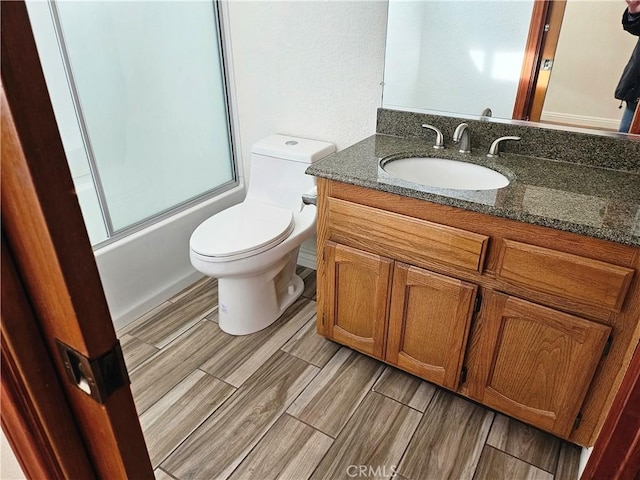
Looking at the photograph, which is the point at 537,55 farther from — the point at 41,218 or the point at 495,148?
the point at 41,218

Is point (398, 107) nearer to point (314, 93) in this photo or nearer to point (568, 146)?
point (314, 93)

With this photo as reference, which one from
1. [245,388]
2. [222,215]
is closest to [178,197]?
[222,215]

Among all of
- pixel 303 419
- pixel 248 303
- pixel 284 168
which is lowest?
pixel 303 419

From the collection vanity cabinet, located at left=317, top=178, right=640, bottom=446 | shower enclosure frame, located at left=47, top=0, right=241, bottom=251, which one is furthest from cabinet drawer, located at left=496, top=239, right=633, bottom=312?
shower enclosure frame, located at left=47, top=0, right=241, bottom=251

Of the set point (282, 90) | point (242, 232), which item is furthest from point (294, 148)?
point (242, 232)

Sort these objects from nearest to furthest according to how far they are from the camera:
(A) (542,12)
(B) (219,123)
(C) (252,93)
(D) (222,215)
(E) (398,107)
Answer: (A) (542,12)
(E) (398,107)
(D) (222,215)
(C) (252,93)
(B) (219,123)

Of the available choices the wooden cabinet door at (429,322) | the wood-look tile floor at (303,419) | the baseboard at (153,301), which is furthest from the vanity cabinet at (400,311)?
the baseboard at (153,301)

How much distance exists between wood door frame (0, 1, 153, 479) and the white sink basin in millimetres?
1255

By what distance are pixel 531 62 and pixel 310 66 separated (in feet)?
3.17

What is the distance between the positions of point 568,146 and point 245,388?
1.52 m

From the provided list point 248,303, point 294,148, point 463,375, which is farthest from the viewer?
point 294,148

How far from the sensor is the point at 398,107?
193cm

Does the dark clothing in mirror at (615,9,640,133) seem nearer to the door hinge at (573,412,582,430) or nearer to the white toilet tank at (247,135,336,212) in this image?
the door hinge at (573,412,582,430)

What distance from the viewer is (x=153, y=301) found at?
7.36 ft
